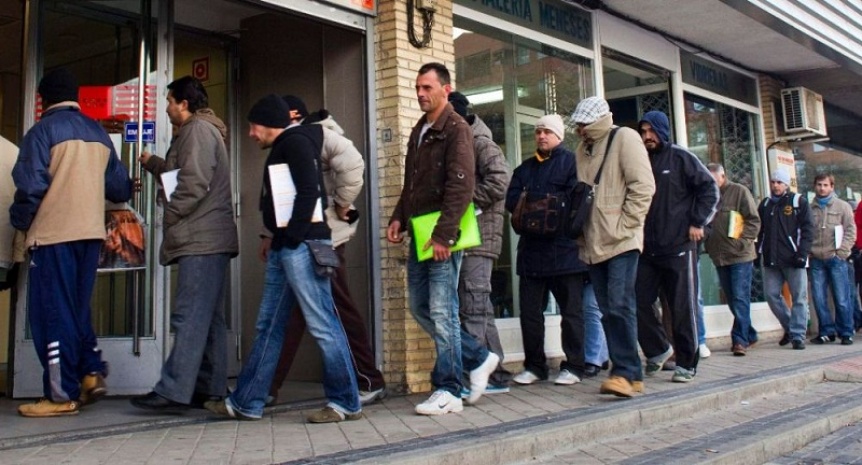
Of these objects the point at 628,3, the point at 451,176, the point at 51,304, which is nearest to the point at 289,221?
the point at 451,176

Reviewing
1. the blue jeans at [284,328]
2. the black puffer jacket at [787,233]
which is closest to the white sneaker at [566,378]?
the blue jeans at [284,328]

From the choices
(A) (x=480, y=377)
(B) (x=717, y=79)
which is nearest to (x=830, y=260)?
(B) (x=717, y=79)

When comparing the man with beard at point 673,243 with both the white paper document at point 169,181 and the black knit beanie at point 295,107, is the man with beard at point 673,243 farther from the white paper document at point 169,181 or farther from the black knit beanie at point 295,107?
the white paper document at point 169,181

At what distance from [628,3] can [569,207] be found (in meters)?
3.88

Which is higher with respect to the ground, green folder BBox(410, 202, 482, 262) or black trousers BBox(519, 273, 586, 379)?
green folder BBox(410, 202, 482, 262)

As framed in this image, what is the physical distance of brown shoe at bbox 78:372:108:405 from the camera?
503 centimetres

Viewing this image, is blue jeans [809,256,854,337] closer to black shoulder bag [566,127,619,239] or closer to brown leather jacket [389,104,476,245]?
black shoulder bag [566,127,619,239]

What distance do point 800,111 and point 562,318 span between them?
25.0ft

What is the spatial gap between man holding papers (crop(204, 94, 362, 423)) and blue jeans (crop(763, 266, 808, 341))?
6.60 meters

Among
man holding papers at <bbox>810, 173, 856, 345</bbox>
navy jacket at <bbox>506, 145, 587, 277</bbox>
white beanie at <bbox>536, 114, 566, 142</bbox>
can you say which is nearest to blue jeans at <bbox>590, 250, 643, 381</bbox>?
navy jacket at <bbox>506, 145, 587, 277</bbox>

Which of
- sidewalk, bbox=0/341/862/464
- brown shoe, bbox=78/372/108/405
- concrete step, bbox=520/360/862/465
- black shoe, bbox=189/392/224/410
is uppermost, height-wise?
brown shoe, bbox=78/372/108/405

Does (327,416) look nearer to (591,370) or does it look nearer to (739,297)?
(591,370)

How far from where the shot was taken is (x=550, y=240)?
6.32 metres

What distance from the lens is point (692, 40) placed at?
Answer: 10.5m
